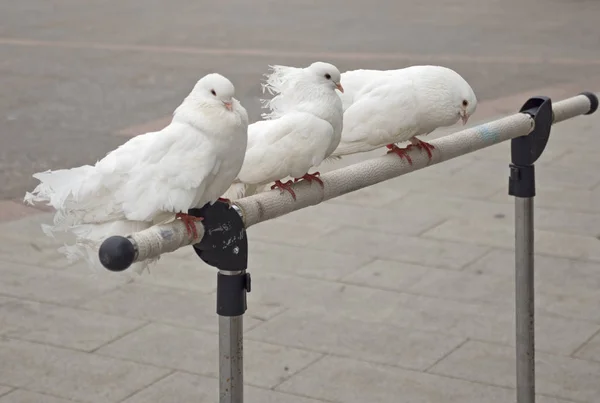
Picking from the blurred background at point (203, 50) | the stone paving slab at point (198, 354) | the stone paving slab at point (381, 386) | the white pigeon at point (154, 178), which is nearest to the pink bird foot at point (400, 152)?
the white pigeon at point (154, 178)

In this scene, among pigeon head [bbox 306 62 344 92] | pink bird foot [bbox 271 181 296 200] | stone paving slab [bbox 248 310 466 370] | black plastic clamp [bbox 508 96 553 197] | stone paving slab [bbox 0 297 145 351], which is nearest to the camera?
pink bird foot [bbox 271 181 296 200]

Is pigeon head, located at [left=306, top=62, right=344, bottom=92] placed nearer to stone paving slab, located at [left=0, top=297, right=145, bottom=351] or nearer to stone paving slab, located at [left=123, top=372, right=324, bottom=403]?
stone paving slab, located at [left=123, top=372, right=324, bottom=403]

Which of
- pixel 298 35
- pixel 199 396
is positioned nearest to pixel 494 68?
pixel 298 35

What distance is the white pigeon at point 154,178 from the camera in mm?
2410

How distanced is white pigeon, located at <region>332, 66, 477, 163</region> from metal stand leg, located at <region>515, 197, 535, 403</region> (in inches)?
18.8

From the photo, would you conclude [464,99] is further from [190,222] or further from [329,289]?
[329,289]

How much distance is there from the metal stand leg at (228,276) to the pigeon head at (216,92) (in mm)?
255

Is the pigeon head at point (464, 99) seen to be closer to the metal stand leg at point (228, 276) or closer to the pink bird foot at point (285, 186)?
the pink bird foot at point (285, 186)

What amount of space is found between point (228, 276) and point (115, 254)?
45cm

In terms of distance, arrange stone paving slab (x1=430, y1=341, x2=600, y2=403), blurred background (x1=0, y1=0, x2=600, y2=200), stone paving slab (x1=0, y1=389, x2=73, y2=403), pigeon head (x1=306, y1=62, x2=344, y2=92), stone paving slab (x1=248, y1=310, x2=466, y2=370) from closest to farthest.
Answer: pigeon head (x1=306, y1=62, x2=344, y2=92) → stone paving slab (x1=0, y1=389, x2=73, y2=403) → stone paving slab (x1=430, y1=341, x2=600, y2=403) → stone paving slab (x1=248, y1=310, x2=466, y2=370) → blurred background (x1=0, y1=0, x2=600, y2=200)

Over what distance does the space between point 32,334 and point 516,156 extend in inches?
98.4

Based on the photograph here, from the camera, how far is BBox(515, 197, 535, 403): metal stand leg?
3.54 meters

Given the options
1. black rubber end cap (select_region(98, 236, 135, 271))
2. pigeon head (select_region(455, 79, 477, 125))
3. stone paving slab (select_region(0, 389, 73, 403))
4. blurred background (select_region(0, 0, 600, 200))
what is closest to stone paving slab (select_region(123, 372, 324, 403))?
stone paving slab (select_region(0, 389, 73, 403))

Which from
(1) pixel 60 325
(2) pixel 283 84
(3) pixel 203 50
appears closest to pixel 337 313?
(1) pixel 60 325
